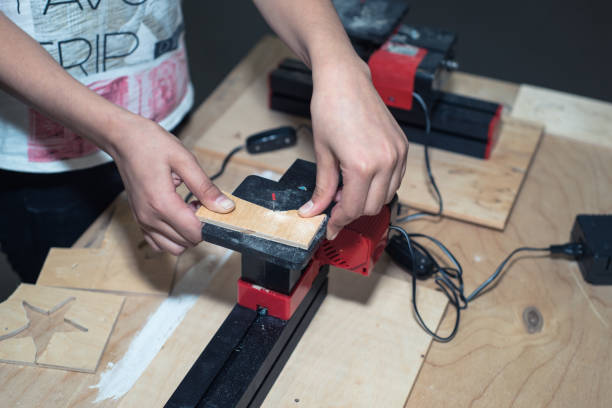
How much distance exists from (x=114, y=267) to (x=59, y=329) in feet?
0.50

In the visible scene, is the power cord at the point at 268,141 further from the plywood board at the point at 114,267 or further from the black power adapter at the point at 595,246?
the black power adapter at the point at 595,246

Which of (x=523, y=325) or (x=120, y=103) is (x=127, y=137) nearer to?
(x=120, y=103)

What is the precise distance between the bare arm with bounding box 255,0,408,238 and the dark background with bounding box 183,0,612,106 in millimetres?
2191

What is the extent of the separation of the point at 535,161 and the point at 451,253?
40 cm

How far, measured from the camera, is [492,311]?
1089 millimetres

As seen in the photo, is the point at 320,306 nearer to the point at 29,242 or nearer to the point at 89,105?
the point at 89,105

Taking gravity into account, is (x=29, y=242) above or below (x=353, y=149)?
below

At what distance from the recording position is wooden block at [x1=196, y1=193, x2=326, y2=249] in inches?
32.8

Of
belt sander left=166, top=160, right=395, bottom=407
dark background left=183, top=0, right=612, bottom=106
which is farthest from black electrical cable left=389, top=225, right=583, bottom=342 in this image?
dark background left=183, top=0, right=612, bottom=106

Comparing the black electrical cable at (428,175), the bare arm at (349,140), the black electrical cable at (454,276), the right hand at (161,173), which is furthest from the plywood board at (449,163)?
the right hand at (161,173)

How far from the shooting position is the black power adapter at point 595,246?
1.11 m

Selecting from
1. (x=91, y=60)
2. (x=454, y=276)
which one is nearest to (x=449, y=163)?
(x=454, y=276)

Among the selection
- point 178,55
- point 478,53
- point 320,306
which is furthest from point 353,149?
point 478,53

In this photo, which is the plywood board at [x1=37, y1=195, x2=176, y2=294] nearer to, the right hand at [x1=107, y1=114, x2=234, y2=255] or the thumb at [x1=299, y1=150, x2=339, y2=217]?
the right hand at [x1=107, y1=114, x2=234, y2=255]
